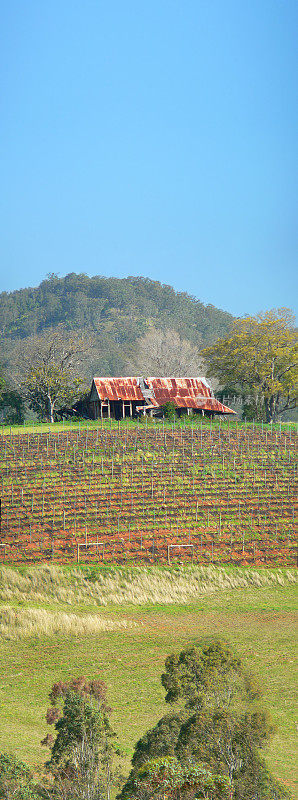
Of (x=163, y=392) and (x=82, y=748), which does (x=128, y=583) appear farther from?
(x=163, y=392)

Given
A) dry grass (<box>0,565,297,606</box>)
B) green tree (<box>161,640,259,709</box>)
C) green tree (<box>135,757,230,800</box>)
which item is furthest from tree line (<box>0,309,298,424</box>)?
green tree (<box>135,757,230,800</box>)

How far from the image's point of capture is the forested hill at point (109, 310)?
13491cm

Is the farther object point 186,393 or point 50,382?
point 186,393

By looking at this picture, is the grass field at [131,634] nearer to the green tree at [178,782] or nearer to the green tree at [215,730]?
the green tree at [215,730]

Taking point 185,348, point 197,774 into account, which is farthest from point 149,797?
point 185,348

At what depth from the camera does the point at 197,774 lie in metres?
7.69

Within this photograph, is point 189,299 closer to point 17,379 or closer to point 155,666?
point 17,379

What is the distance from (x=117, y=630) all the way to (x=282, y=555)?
9.52 metres

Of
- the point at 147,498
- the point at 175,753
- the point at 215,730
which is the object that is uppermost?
the point at 215,730

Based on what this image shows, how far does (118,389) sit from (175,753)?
46.6m

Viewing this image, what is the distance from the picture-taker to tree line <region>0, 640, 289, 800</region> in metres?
7.70

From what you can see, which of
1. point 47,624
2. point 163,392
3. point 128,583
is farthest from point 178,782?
point 163,392

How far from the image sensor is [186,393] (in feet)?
183

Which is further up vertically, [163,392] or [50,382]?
[50,382]
